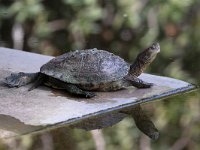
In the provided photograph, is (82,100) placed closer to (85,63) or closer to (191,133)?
(85,63)

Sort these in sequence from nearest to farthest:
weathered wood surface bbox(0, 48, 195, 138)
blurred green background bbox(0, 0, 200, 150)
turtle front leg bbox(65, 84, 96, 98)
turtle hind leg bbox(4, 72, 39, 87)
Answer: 1. weathered wood surface bbox(0, 48, 195, 138)
2. turtle front leg bbox(65, 84, 96, 98)
3. turtle hind leg bbox(4, 72, 39, 87)
4. blurred green background bbox(0, 0, 200, 150)

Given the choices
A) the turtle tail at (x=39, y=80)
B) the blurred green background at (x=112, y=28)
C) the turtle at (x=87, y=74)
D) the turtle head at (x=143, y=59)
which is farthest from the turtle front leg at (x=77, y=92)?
the blurred green background at (x=112, y=28)

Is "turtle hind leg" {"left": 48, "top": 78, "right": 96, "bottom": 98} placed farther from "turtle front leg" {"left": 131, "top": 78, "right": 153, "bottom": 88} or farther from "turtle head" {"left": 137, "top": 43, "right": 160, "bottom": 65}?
"turtle head" {"left": 137, "top": 43, "right": 160, "bottom": 65}

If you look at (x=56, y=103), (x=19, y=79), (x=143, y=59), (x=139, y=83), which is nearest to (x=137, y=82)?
(x=139, y=83)

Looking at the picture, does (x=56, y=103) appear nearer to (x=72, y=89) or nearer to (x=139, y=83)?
(x=72, y=89)

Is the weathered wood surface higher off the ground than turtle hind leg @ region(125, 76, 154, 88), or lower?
lower

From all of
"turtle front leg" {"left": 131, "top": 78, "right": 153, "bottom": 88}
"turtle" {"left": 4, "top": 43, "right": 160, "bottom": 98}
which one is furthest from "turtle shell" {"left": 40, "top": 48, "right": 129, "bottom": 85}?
"turtle front leg" {"left": 131, "top": 78, "right": 153, "bottom": 88}
